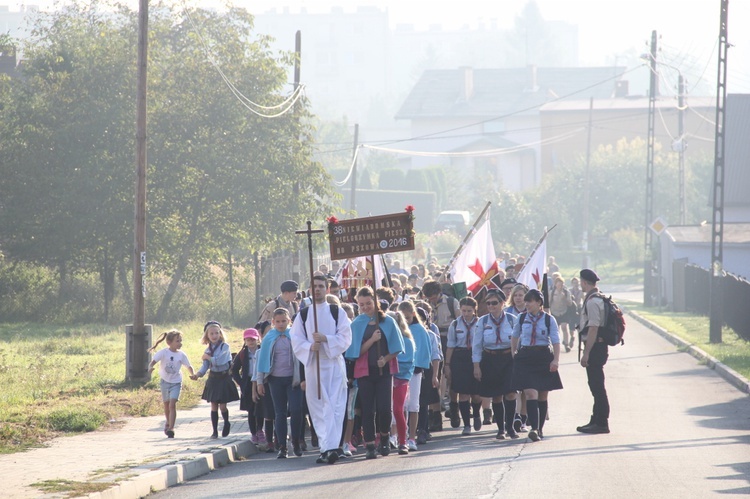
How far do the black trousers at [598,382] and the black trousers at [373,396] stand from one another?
274 centimetres

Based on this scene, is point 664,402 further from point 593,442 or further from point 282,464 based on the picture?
point 282,464

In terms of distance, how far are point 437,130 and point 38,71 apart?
85466mm

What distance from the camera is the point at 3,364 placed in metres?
20.0

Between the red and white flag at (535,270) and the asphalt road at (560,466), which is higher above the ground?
the red and white flag at (535,270)

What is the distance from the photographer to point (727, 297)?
29812mm

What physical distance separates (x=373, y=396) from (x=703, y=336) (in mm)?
18423

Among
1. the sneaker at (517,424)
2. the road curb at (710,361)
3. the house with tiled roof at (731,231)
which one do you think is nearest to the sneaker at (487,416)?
the sneaker at (517,424)

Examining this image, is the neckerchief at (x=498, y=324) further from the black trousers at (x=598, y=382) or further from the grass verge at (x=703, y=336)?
the grass verge at (x=703, y=336)

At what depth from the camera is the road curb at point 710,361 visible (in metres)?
18.8

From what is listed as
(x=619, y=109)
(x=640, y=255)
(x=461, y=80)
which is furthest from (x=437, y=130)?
(x=640, y=255)

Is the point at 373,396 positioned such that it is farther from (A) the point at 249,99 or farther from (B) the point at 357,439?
(A) the point at 249,99

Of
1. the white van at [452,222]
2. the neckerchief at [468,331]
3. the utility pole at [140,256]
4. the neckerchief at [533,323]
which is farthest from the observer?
the white van at [452,222]

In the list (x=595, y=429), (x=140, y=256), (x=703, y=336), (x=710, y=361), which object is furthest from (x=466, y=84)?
(x=595, y=429)

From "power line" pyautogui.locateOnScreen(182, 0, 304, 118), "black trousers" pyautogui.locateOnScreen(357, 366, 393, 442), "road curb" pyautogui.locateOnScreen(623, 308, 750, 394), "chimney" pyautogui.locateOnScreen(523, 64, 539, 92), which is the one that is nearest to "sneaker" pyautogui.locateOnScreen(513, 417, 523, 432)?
"black trousers" pyautogui.locateOnScreen(357, 366, 393, 442)
